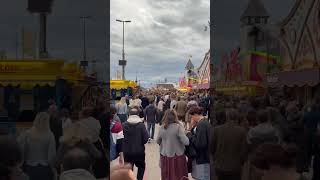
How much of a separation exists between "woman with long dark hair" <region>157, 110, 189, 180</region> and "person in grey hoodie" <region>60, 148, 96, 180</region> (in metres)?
3.20

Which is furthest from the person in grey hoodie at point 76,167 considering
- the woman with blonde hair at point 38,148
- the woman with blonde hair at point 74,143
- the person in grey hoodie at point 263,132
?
the person in grey hoodie at point 263,132

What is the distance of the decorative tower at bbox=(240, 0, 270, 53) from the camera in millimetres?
30078

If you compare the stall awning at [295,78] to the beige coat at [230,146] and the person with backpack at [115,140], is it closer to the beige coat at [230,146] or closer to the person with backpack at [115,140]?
the person with backpack at [115,140]

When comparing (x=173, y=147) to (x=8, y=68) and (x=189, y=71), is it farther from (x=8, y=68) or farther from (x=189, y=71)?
(x=189, y=71)

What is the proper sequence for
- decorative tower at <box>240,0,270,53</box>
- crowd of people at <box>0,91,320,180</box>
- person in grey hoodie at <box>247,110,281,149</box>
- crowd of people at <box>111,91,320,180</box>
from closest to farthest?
crowd of people at <box>0,91,320,180</box>
person in grey hoodie at <box>247,110,281,149</box>
crowd of people at <box>111,91,320,180</box>
decorative tower at <box>240,0,270,53</box>

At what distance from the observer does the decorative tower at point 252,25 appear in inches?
1184

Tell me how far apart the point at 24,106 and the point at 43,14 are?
29.7 ft

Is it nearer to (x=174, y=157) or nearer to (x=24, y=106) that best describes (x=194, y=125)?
(x=174, y=157)

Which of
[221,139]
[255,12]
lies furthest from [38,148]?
[255,12]

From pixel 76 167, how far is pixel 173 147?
11.0ft

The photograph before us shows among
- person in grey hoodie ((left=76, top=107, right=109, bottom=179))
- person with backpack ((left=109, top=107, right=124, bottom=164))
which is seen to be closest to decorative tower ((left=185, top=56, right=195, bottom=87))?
person with backpack ((left=109, top=107, right=124, bottom=164))

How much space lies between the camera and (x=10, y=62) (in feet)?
58.9

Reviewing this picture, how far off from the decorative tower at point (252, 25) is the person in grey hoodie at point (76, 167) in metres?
26.0

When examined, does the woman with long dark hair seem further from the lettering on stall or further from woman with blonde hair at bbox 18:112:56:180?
the lettering on stall
